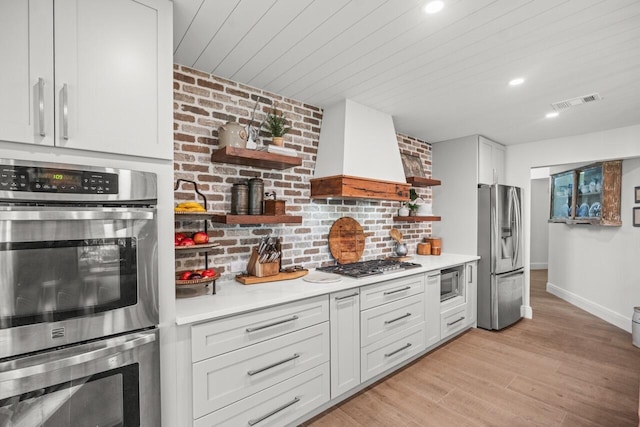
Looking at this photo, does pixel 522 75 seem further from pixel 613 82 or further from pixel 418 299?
pixel 418 299

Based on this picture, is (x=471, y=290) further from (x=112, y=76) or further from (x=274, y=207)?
(x=112, y=76)

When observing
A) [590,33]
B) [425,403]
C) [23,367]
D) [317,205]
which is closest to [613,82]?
[590,33]

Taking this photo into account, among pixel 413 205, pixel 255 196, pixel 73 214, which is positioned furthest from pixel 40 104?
pixel 413 205

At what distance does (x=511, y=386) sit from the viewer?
2500 mm

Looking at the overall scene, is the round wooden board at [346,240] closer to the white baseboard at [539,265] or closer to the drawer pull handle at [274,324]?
the drawer pull handle at [274,324]

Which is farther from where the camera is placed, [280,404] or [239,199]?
[239,199]

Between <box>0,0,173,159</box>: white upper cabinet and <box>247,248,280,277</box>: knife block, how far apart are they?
1.06m

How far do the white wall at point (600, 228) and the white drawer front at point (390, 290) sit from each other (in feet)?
7.91

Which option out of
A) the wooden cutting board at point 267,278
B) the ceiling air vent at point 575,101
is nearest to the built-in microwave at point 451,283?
the wooden cutting board at point 267,278

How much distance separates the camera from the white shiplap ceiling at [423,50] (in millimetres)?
1551

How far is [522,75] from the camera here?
7.34ft

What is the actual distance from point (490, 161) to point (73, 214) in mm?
4422

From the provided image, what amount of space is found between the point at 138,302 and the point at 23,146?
757mm

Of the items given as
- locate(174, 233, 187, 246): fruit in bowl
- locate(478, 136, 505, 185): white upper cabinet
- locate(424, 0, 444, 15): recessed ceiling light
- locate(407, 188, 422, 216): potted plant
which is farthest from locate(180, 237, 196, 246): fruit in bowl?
locate(478, 136, 505, 185): white upper cabinet
